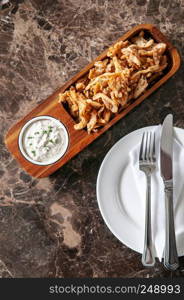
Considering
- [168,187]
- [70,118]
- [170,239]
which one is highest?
[70,118]

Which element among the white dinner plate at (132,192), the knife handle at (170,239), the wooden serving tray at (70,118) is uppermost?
the wooden serving tray at (70,118)

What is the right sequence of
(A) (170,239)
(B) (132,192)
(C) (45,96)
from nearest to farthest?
1. (A) (170,239)
2. (B) (132,192)
3. (C) (45,96)

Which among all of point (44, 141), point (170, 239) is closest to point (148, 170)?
point (170, 239)

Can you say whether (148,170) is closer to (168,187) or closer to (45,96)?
(168,187)

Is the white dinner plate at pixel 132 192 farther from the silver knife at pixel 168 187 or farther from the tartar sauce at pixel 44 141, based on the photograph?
the tartar sauce at pixel 44 141

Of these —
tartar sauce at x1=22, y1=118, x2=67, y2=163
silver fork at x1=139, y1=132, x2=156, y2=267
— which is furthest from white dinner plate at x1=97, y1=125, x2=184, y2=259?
tartar sauce at x1=22, y1=118, x2=67, y2=163

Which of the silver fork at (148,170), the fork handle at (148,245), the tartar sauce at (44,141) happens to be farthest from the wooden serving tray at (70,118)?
the fork handle at (148,245)

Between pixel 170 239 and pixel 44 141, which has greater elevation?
pixel 44 141

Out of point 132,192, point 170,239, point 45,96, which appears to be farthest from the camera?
point 45,96
